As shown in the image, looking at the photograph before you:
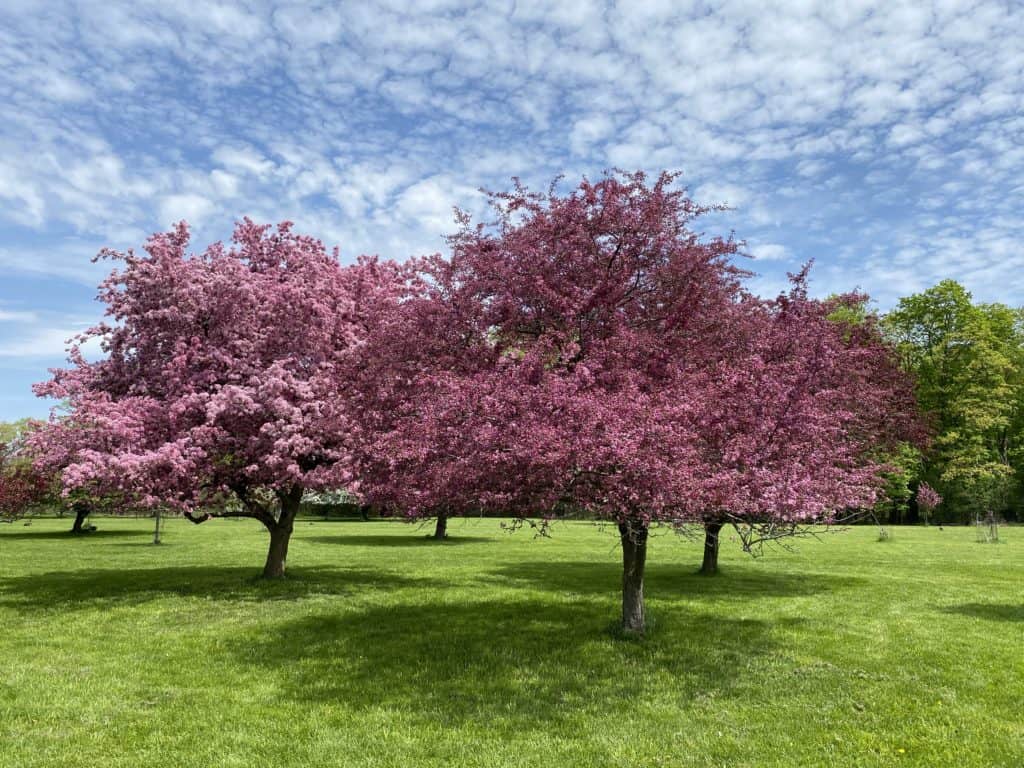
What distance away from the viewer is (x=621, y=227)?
13070 millimetres

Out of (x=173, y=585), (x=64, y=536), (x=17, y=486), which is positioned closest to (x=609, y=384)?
(x=173, y=585)

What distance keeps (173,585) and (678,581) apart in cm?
1612

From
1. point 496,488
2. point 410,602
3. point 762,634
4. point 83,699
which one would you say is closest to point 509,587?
point 410,602

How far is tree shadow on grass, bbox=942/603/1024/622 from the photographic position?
1667 centimetres

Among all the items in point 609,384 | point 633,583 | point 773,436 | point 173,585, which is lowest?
point 173,585

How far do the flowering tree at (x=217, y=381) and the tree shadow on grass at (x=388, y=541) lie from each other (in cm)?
1755

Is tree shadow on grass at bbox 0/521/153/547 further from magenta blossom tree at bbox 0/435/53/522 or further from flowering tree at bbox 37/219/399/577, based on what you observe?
flowering tree at bbox 37/219/399/577

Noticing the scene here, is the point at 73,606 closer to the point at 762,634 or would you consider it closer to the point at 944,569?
the point at 762,634

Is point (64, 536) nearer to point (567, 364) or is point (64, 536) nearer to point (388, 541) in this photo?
point (388, 541)

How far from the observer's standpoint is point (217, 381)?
2002cm

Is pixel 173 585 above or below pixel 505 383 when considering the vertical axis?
below

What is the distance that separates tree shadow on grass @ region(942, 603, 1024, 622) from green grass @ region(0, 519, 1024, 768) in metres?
0.13

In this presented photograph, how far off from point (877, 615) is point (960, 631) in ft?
6.73

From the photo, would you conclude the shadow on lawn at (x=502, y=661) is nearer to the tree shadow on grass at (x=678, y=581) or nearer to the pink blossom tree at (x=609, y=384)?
the pink blossom tree at (x=609, y=384)
